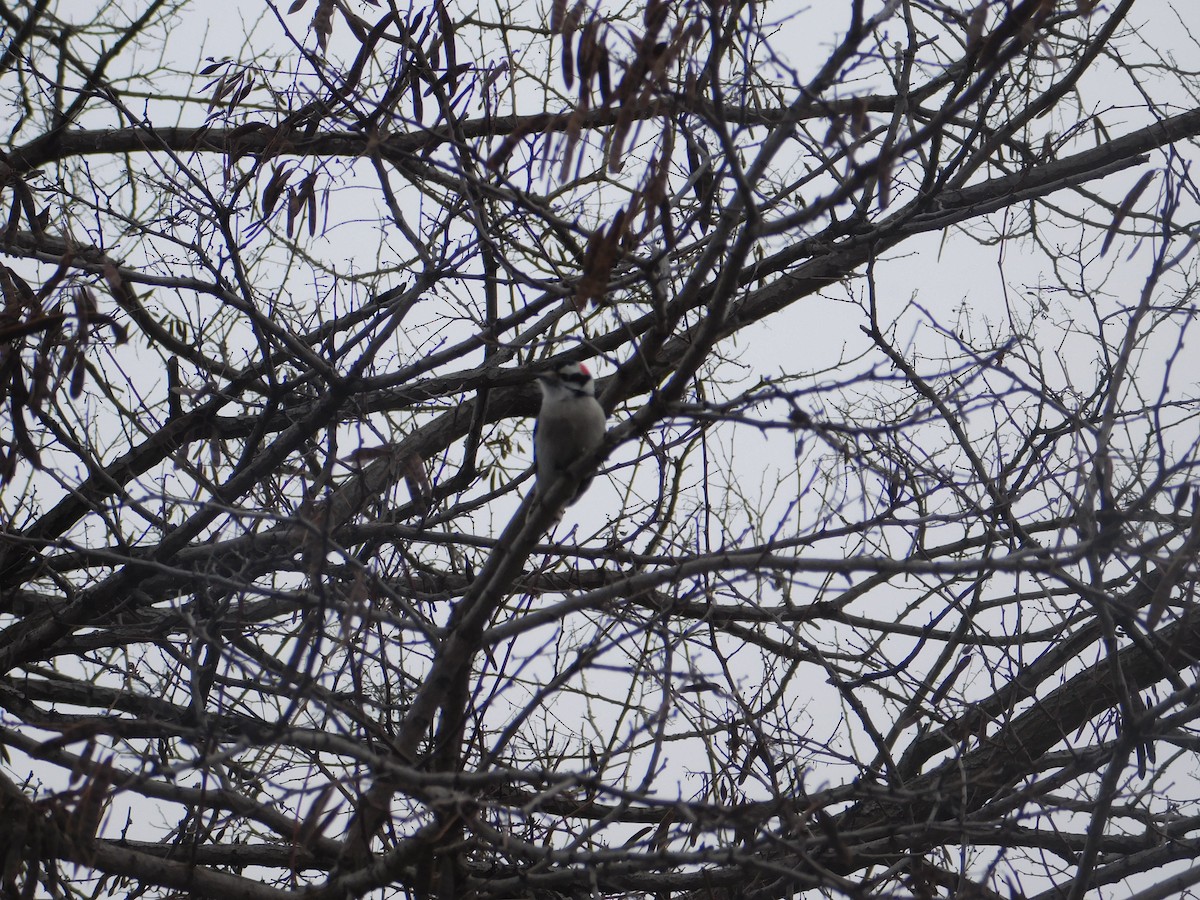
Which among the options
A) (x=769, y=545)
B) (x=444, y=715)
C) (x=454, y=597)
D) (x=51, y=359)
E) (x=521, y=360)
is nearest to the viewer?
(x=769, y=545)

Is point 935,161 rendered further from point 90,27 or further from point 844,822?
point 90,27

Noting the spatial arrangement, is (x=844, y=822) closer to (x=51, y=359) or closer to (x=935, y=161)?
(x=935, y=161)

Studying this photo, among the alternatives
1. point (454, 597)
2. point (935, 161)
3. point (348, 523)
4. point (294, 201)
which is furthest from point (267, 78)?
point (935, 161)

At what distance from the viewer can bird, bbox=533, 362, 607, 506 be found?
189 inches

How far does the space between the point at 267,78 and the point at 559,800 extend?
11.4 feet

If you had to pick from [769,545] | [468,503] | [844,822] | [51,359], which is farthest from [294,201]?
[844,822]

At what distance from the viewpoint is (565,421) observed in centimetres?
480

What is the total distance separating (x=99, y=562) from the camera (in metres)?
5.40

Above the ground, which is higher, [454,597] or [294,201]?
[294,201]

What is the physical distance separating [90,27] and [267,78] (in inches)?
68.0

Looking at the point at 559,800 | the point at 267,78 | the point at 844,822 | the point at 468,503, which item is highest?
the point at 267,78

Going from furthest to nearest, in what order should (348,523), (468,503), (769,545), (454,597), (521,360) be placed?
(521,360) < (468,503) < (454,597) < (348,523) < (769,545)

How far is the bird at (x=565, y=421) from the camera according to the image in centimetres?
479

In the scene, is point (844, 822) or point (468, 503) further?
point (468, 503)
